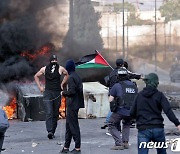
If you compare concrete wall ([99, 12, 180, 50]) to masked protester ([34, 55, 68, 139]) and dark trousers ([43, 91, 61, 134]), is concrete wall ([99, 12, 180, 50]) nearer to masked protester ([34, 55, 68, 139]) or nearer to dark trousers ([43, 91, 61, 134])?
masked protester ([34, 55, 68, 139])

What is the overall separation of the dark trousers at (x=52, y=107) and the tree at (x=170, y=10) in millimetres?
42444

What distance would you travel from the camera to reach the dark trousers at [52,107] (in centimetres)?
1233

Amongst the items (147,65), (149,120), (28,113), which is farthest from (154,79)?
(147,65)

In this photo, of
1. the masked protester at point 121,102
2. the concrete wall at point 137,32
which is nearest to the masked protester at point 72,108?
the masked protester at point 121,102

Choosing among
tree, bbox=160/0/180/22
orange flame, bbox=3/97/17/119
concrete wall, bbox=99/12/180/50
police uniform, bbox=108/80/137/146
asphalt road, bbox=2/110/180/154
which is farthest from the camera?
tree, bbox=160/0/180/22

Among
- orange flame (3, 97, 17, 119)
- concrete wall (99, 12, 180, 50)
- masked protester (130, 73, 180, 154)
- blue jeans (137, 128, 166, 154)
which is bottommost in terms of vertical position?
concrete wall (99, 12, 180, 50)

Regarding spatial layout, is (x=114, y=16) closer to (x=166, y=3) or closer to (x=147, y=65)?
(x=166, y=3)

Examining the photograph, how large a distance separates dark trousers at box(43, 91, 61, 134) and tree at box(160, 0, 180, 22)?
4244 centimetres

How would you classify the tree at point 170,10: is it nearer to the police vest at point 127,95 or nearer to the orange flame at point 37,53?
the orange flame at point 37,53

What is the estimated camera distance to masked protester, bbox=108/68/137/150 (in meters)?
10.6

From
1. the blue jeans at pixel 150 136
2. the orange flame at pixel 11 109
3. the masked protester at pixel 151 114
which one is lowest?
the orange flame at pixel 11 109

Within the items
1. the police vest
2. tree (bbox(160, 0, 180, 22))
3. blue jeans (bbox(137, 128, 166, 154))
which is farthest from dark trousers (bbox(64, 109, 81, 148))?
tree (bbox(160, 0, 180, 22))

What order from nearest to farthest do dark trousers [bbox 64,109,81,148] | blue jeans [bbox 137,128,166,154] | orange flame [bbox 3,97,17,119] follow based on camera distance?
blue jeans [bbox 137,128,166,154]
dark trousers [bbox 64,109,81,148]
orange flame [bbox 3,97,17,119]

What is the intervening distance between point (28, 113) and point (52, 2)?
5145mm
